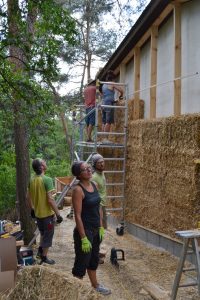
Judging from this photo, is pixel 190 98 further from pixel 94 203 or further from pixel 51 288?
pixel 51 288

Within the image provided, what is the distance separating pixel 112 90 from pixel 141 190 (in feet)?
9.27

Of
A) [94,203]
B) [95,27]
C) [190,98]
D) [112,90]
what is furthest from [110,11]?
[94,203]

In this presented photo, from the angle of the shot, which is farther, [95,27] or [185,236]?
[95,27]

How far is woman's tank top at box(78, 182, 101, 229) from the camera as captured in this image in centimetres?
504

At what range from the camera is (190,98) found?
312 inches

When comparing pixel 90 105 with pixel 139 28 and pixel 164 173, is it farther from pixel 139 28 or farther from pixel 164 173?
pixel 164 173

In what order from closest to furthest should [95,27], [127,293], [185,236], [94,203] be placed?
[185,236] < [94,203] < [127,293] < [95,27]

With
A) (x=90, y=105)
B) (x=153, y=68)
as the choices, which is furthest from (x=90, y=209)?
(x=90, y=105)

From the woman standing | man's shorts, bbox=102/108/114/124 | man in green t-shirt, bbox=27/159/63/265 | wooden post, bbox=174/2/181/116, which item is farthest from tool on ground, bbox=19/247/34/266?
man's shorts, bbox=102/108/114/124

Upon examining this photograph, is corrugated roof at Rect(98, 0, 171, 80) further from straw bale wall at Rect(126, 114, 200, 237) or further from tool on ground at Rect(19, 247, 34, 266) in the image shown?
tool on ground at Rect(19, 247, 34, 266)

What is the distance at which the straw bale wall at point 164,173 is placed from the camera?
7195mm

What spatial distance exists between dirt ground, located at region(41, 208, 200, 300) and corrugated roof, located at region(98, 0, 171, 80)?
16.0ft

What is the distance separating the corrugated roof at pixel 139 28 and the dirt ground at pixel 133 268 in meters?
4.89

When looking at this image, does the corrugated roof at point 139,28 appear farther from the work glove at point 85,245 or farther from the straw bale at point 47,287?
the straw bale at point 47,287
